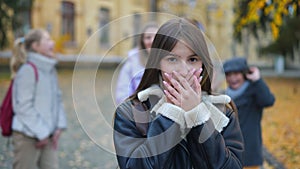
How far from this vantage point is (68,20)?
104 feet

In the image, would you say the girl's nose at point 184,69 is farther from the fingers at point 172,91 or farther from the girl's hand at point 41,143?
the girl's hand at point 41,143

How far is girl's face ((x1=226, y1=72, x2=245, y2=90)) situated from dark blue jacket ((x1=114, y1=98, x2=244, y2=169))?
2503mm

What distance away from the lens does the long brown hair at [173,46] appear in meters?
1.93

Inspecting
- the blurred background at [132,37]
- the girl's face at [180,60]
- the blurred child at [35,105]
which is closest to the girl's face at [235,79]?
the blurred background at [132,37]

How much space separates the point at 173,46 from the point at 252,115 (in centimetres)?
262

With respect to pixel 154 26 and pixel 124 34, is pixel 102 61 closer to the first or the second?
pixel 124 34

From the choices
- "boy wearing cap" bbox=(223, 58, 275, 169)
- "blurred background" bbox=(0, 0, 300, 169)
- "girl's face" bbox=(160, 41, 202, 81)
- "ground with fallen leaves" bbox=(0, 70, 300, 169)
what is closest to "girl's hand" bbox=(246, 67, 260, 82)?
"boy wearing cap" bbox=(223, 58, 275, 169)

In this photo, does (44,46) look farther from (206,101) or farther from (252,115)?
→ (206,101)

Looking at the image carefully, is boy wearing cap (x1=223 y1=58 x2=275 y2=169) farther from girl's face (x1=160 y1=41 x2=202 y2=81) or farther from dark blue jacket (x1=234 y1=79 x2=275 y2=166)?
girl's face (x1=160 y1=41 x2=202 y2=81)

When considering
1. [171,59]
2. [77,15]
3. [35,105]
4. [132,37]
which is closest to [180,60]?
[171,59]

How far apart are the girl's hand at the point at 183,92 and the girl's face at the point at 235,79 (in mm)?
2677

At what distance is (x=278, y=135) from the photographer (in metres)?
10.2

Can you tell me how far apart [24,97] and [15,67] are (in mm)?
344

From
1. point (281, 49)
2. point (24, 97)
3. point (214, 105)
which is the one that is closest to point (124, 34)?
point (214, 105)
